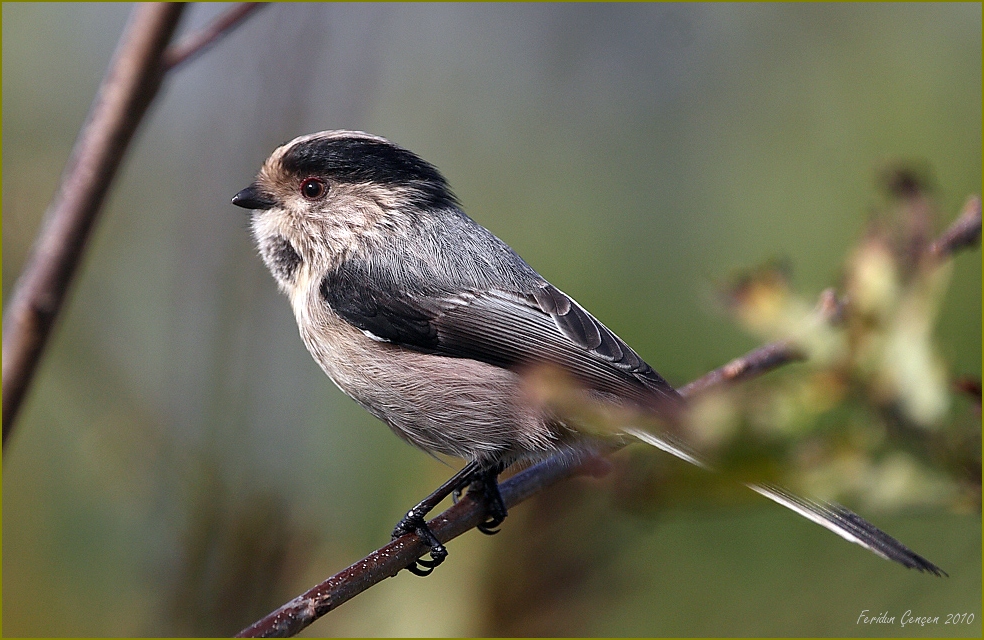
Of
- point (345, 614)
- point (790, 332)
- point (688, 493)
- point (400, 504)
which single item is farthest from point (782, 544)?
point (688, 493)

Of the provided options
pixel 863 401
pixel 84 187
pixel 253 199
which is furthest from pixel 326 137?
pixel 863 401

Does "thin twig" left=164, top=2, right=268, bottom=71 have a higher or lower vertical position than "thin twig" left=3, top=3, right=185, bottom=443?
higher

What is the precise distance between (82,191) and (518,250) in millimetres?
2077

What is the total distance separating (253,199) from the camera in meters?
2.63

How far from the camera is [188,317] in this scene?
252 centimetres

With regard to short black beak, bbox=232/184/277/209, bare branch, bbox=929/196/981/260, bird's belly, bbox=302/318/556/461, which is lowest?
bird's belly, bbox=302/318/556/461

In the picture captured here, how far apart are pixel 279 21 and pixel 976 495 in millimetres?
2565

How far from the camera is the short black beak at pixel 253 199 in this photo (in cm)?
261

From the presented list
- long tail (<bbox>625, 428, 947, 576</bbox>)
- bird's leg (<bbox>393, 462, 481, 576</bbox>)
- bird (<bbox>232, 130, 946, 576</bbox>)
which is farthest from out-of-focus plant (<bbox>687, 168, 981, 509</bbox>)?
bird's leg (<bbox>393, 462, 481, 576</bbox>)

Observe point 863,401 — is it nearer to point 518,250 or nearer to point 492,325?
point 492,325

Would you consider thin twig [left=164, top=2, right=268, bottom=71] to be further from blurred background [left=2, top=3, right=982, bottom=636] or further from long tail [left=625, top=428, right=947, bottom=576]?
long tail [left=625, top=428, right=947, bottom=576]

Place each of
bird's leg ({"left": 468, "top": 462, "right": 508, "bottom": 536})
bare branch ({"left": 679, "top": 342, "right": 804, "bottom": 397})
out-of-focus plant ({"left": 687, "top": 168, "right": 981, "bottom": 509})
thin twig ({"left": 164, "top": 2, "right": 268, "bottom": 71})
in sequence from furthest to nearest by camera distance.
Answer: bird's leg ({"left": 468, "top": 462, "right": 508, "bottom": 536}), bare branch ({"left": 679, "top": 342, "right": 804, "bottom": 397}), thin twig ({"left": 164, "top": 2, "right": 268, "bottom": 71}), out-of-focus plant ({"left": 687, "top": 168, "right": 981, "bottom": 509})

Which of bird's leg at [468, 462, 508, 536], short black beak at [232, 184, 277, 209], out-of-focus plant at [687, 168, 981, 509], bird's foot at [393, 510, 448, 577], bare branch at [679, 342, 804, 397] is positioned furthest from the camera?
short black beak at [232, 184, 277, 209]

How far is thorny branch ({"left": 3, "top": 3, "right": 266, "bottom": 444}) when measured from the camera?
1.58m
